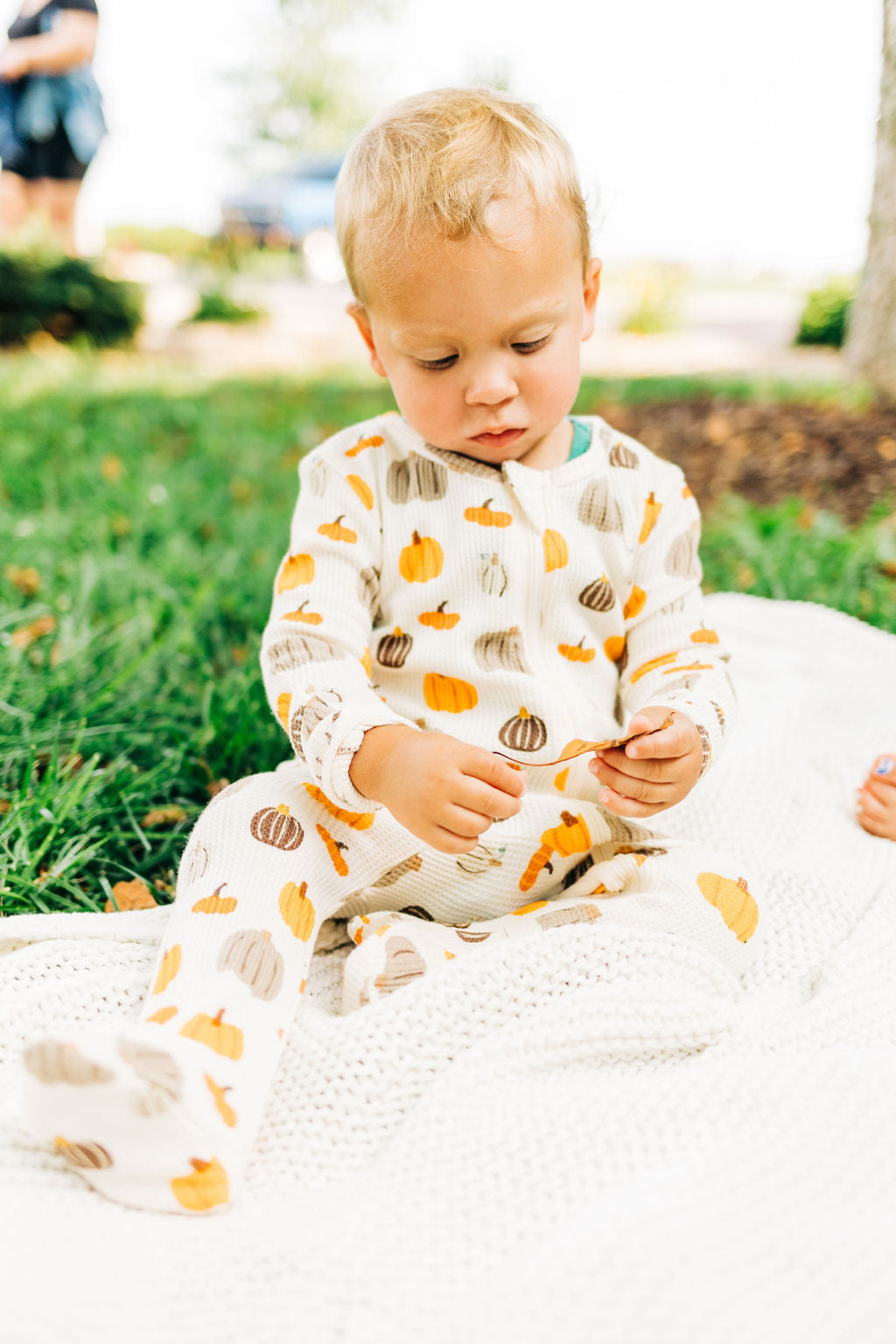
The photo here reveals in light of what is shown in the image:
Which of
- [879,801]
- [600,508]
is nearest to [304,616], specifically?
[600,508]

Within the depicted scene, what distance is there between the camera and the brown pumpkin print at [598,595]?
1605mm

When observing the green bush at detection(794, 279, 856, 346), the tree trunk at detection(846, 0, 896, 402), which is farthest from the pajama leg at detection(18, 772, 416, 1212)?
the green bush at detection(794, 279, 856, 346)

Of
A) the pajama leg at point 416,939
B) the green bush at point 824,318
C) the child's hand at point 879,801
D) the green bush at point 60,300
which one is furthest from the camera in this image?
the green bush at point 824,318

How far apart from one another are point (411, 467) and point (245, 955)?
0.78 meters

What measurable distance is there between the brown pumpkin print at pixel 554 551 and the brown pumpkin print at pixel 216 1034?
31.3 inches

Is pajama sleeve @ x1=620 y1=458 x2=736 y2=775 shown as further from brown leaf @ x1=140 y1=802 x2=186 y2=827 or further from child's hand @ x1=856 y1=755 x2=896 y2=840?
brown leaf @ x1=140 y1=802 x2=186 y2=827

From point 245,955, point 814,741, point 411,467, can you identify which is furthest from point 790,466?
point 245,955

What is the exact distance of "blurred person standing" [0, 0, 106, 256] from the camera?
232 inches

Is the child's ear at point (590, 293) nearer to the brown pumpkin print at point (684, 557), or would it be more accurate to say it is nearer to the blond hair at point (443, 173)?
the blond hair at point (443, 173)

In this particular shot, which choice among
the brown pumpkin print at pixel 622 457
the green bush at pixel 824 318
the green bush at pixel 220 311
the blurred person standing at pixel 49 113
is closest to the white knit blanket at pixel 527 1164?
the brown pumpkin print at pixel 622 457

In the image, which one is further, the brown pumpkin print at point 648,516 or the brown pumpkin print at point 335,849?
the brown pumpkin print at point 648,516

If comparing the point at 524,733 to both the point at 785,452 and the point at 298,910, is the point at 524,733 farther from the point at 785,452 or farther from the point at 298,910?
the point at 785,452

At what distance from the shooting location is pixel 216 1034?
3.82 ft

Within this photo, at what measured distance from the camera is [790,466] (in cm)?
387
